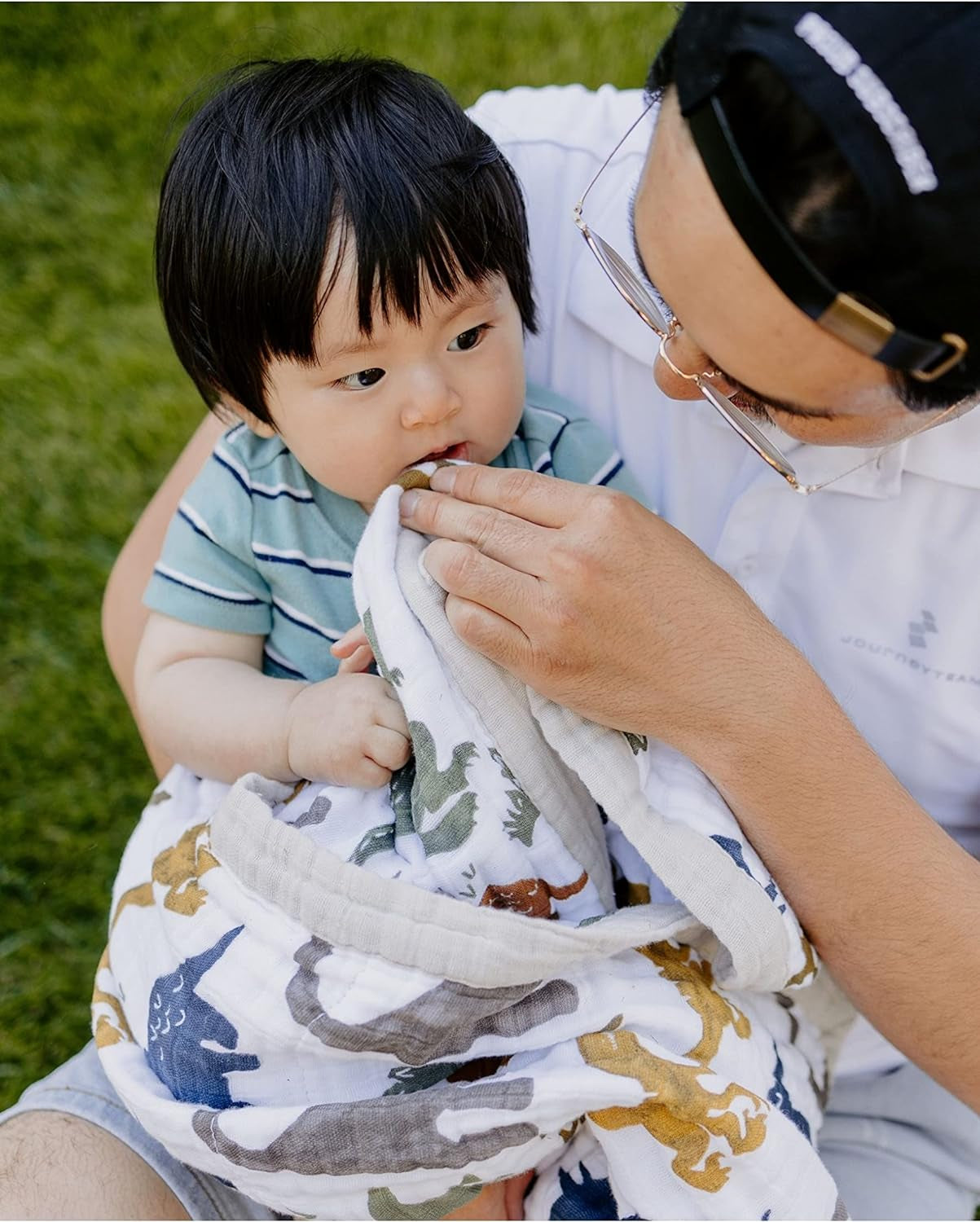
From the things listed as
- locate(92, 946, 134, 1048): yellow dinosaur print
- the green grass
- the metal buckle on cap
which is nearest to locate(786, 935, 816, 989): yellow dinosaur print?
the metal buckle on cap

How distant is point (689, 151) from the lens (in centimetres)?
105

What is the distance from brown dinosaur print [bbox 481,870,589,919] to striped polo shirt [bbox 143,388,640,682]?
0.52 metres

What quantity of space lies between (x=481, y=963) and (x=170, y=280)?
97 cm

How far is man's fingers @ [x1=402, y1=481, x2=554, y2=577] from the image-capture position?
4.27 feet

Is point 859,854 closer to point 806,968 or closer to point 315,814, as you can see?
point 806,968

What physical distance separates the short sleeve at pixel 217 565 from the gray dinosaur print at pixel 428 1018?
58 centimetres

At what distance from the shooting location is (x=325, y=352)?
1.42 m

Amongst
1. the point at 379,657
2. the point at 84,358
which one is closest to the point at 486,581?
the point at 379,657

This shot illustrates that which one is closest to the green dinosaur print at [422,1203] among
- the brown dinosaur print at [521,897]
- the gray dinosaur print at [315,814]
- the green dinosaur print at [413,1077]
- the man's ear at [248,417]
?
the green dinosaur print at [413,1077]

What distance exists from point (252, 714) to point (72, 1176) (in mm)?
619

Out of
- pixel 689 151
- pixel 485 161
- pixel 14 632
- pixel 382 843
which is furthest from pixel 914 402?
pixel 14 632

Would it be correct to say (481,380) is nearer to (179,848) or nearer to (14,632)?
(179,848)

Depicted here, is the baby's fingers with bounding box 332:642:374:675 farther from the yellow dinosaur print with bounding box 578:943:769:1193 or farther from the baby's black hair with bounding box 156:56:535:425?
the yellow dinosaur print with bounding box 578:943:769:1193

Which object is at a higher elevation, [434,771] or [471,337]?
[471,337]
